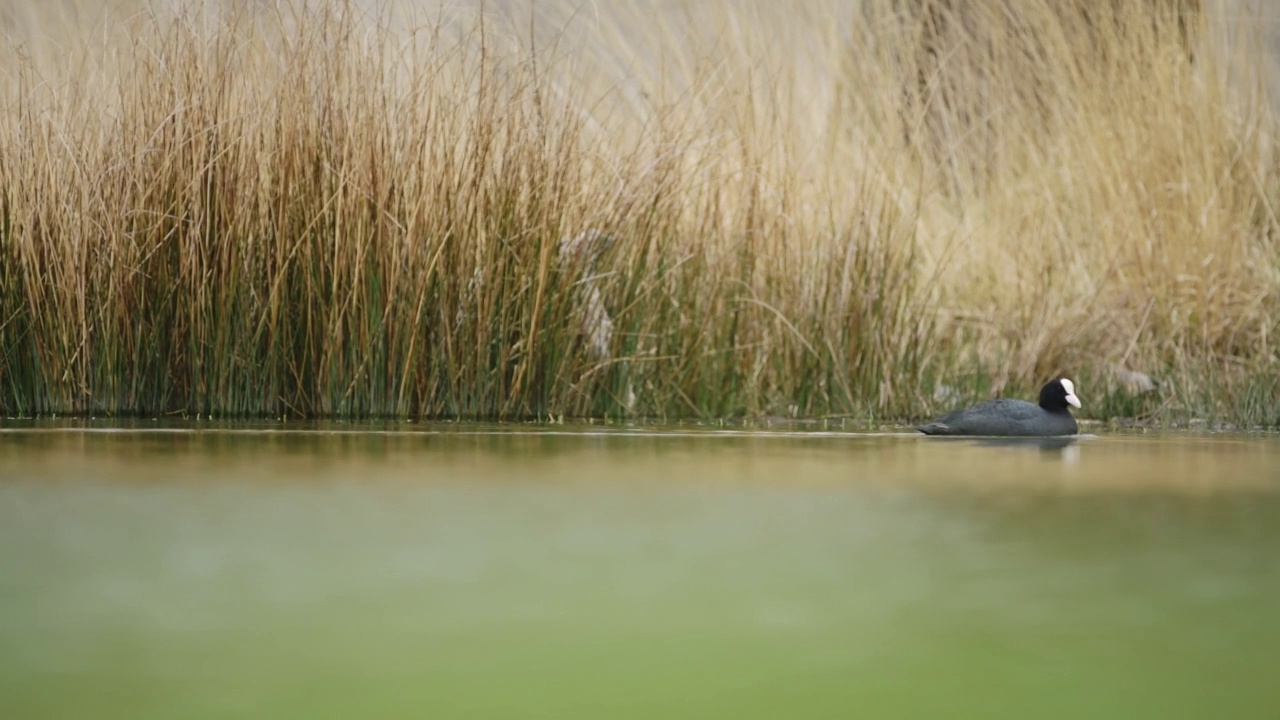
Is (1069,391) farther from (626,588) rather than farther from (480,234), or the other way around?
(626,588)

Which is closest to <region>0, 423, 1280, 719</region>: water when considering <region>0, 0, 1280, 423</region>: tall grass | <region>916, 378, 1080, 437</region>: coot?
<region>916, 378, 1080, 437</region>: coot

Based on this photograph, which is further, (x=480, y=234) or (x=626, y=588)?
(x=480, y=234)

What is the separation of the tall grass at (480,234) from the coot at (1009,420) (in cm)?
55

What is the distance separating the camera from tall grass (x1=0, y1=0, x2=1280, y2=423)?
323 centimetres

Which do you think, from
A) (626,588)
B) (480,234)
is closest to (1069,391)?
(480,234)

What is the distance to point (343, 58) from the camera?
3295 millimetres

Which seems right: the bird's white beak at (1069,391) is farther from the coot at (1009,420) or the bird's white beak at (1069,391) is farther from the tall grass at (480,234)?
the tall grass at (480,234)

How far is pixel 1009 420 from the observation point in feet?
9.75

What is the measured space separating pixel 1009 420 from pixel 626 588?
5.79ft

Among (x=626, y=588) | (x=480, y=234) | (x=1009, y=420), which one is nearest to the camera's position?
(x=626, y=588)

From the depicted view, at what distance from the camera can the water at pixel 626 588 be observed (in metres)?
1.07

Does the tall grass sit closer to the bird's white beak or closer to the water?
the bird's white beak

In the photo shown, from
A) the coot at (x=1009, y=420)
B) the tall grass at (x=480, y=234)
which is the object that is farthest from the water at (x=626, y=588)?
the tall grass at (x=480, y=234)

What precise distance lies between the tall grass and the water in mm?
957
